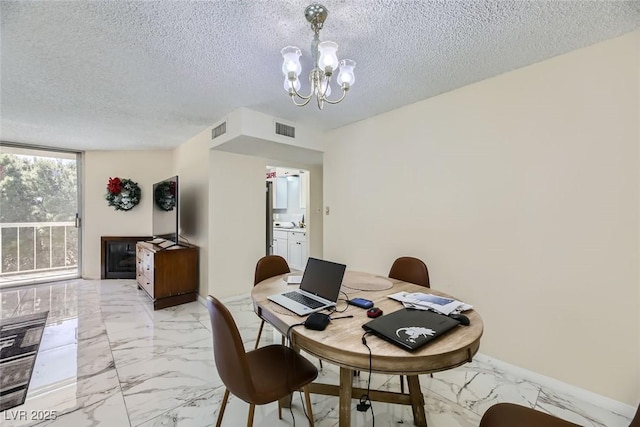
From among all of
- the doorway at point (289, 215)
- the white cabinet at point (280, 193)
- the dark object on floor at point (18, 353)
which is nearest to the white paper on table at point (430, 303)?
the dark object on floor at point (18, 353)

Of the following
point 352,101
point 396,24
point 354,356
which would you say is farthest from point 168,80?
point 354,356

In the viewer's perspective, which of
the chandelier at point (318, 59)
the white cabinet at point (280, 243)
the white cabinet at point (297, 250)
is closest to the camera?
the chandelier at point (318, 59)

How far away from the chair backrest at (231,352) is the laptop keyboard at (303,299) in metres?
0.43

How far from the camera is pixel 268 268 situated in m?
2.30

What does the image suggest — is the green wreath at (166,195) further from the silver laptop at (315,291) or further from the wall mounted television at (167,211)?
the silver laptop at (315,291)

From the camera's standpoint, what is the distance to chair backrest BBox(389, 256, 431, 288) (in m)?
2.10

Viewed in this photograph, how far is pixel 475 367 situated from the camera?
2.19m

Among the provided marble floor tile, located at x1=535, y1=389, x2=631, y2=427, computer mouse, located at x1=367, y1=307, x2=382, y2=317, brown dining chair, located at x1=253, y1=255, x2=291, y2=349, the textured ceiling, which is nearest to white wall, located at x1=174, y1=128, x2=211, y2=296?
the textured ceiling

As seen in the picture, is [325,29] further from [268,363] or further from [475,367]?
[475,367]

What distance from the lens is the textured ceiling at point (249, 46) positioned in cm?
146

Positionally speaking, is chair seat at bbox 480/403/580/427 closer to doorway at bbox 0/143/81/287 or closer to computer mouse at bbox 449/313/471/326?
computer mouse at bbox 449/313/471/326

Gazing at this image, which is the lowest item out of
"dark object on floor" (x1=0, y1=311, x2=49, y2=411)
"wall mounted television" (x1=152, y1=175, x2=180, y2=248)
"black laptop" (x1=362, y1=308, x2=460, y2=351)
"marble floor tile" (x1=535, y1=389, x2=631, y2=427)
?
"marble floor tile" (x1=535, y1=389, x2=631, y2=427)

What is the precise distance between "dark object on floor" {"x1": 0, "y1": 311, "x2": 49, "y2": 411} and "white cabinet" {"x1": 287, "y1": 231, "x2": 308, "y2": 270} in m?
3.64

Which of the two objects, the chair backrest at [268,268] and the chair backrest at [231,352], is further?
the chair backrest at [268,268]
